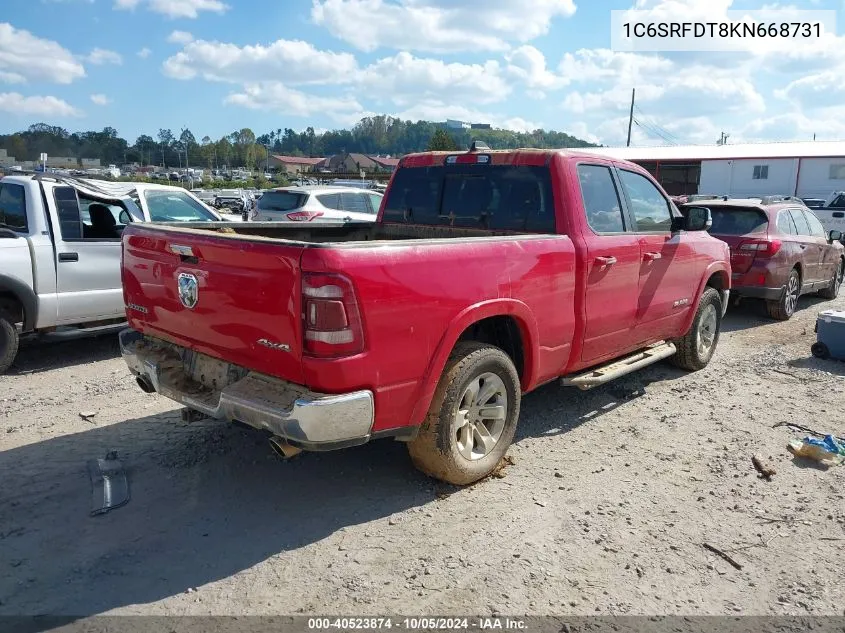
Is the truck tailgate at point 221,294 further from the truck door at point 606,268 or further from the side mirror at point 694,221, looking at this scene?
the side mirror at point 694,221

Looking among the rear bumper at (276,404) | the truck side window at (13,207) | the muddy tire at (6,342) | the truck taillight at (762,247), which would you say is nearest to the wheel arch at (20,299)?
the muddy tire at (6,342)

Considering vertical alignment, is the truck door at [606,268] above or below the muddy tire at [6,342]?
above

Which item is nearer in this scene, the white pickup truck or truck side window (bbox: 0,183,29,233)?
the white pickup truck

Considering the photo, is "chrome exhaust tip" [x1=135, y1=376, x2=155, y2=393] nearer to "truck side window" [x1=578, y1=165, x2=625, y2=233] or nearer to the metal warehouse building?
"truck side window" [x1=578, y1=165, x2=625, y2=233]

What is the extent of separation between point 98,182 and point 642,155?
42679 millimetres

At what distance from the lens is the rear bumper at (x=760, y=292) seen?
926 cm

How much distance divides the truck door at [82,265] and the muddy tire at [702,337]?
578 cm

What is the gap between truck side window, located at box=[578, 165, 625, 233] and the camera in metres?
4.89

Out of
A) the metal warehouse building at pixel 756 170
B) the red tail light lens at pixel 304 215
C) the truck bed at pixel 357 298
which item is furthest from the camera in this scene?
the metal warehouse building at pixel 756 170

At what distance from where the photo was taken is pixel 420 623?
9.69 feet

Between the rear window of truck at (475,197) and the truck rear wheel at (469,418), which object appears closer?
the truck rear wheel at (469,418)

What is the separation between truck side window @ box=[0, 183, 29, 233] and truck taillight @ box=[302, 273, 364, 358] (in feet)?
16.0

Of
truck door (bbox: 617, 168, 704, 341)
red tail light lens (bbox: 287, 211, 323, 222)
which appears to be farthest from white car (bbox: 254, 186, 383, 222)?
truck door (bbox: 617, 168, 704, 341)

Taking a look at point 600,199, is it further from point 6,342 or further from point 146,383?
point 6,342
